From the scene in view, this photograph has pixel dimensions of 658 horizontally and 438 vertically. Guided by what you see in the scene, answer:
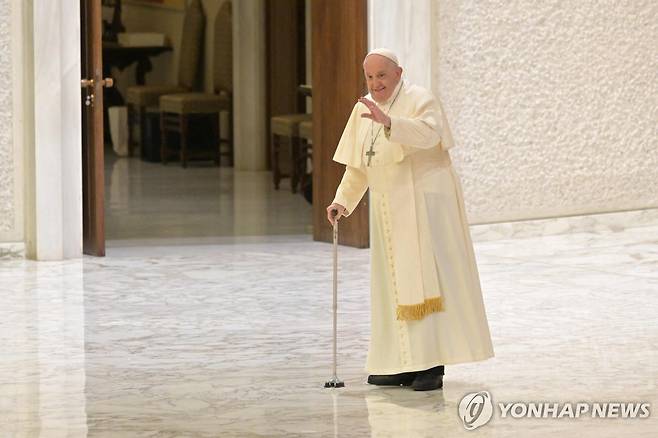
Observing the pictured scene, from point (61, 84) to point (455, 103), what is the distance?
2427 millimetres

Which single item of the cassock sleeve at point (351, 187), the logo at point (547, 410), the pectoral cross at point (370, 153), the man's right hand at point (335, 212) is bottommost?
the logo at point (547, 410)

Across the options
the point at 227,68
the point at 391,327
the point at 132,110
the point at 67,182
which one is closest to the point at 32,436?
the point at 391,327

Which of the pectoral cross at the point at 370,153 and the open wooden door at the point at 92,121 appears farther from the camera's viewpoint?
the open wooden door at the point at 92,121

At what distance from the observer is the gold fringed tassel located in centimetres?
498

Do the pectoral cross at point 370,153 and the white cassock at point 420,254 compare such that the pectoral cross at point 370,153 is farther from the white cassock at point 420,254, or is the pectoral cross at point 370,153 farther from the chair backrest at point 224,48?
the chair backrest at point 224,48

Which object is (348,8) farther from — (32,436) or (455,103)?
(32,436)

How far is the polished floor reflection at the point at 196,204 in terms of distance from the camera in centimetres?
969

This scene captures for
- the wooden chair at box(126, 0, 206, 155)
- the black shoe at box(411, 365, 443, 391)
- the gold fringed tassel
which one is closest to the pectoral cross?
the gold fringed tassel

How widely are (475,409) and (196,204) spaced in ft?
21.2

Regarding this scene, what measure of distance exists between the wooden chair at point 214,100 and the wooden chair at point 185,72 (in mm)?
417

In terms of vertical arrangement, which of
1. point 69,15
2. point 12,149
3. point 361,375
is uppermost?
point 69,15

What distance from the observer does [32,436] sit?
4.54 meters

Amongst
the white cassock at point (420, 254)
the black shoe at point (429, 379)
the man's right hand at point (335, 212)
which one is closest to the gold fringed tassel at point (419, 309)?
the white cassock at point (420, 254)

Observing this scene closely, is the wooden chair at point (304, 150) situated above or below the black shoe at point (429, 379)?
above
